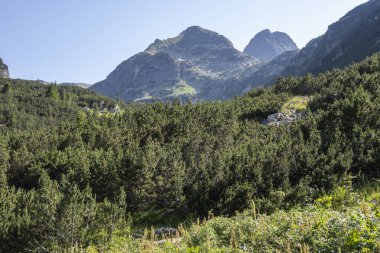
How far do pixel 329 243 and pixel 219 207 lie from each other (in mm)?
8342

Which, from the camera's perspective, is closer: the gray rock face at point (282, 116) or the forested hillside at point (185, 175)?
the forested hillside at point (185, 175)

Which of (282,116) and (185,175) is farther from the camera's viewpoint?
(282,116)

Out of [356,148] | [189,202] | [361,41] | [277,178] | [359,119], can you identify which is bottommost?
[189,202]

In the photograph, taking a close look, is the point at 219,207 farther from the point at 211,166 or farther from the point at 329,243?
the point at 329,243

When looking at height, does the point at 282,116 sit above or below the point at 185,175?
Result: above

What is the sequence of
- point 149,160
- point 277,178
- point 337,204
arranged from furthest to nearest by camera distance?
point 149,160
point 277,178
point 337,204

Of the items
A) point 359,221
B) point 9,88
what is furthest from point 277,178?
point 9,88

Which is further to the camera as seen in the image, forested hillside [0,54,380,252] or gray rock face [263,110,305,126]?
gray rock face [263,110,305,126]

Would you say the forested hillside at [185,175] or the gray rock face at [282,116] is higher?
the gray rock face at [282,116]

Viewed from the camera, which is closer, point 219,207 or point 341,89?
point 219,207

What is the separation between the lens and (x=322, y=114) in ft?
80.2

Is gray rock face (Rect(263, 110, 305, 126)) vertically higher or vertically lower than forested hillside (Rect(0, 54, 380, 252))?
higher

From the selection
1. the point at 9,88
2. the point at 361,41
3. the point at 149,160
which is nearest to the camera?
the point at 149,160

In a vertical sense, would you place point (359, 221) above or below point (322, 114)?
below
